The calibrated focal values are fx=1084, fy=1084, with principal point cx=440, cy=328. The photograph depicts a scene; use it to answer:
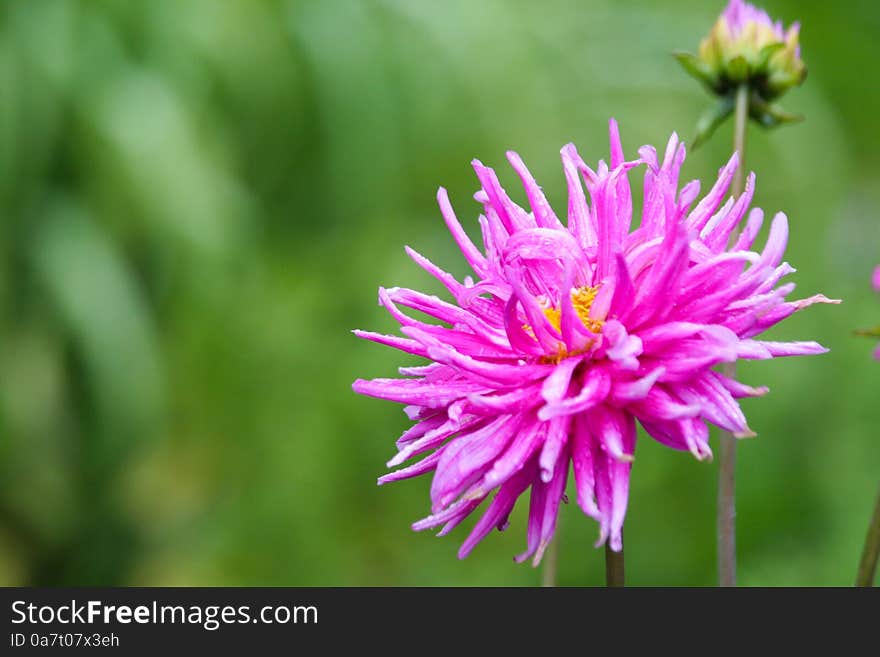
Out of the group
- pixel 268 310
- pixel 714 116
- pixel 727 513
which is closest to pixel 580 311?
pixel 727 513

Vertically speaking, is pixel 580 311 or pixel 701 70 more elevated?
pixel 701 70

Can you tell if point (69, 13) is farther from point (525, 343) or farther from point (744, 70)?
point (525, 343)

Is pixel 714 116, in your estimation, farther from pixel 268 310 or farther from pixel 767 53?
pixel 268 310

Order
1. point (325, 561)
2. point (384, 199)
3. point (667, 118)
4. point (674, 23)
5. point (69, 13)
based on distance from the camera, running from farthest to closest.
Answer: point (674, 23) < point (667, 118) < point (384, 199) < point (69, 13) < point (325, 561)

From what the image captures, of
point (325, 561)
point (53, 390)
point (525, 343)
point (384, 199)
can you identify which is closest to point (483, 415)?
point (525, 343)

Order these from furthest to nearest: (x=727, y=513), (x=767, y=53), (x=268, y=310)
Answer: (x=268, y=310), (x=767, y=53), (x=727, y=513)

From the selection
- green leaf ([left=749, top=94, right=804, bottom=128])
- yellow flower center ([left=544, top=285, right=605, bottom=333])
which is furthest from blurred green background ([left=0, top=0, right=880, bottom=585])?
yellow flower center ([left=544, top=285, right=605, bottom=333])
